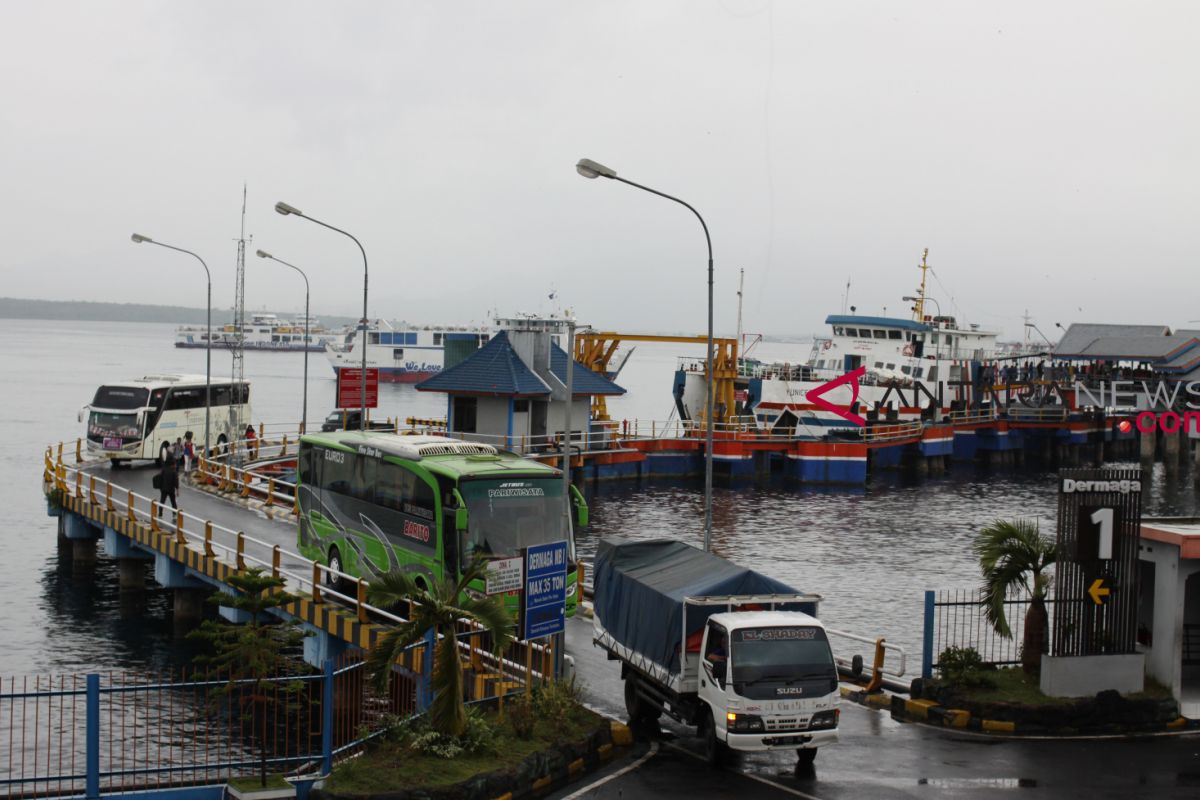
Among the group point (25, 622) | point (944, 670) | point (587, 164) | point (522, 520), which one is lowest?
point (25, 622)

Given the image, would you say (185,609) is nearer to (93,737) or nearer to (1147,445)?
(93,737)

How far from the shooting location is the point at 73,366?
183875mm

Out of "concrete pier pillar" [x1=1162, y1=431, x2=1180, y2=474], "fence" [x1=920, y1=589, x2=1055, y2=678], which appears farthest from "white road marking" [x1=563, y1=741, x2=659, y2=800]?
"concrete pier pillar" [x1=1162, y1=431, x2=1180, y2=474]

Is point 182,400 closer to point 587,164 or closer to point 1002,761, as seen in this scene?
point 587,164

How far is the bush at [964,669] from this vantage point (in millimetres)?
17781

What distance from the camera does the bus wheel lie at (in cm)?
2380

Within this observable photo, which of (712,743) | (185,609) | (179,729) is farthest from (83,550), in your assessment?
(712,743)

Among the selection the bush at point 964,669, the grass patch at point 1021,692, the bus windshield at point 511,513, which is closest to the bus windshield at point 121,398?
the bus windshield at point 511,513

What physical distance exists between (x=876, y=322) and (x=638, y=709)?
62.5 m

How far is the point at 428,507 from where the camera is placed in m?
21.0

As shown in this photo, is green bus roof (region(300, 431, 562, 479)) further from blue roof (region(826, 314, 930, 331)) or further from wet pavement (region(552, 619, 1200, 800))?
blue roof (region(826, 314, 930, 331))

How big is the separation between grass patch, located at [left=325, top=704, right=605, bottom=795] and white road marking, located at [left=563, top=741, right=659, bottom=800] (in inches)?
24.6

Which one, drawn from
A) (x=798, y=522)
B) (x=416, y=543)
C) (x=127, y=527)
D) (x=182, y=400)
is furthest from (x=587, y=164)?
(x=798, y=522)

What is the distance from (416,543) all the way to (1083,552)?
1085 centimetres
